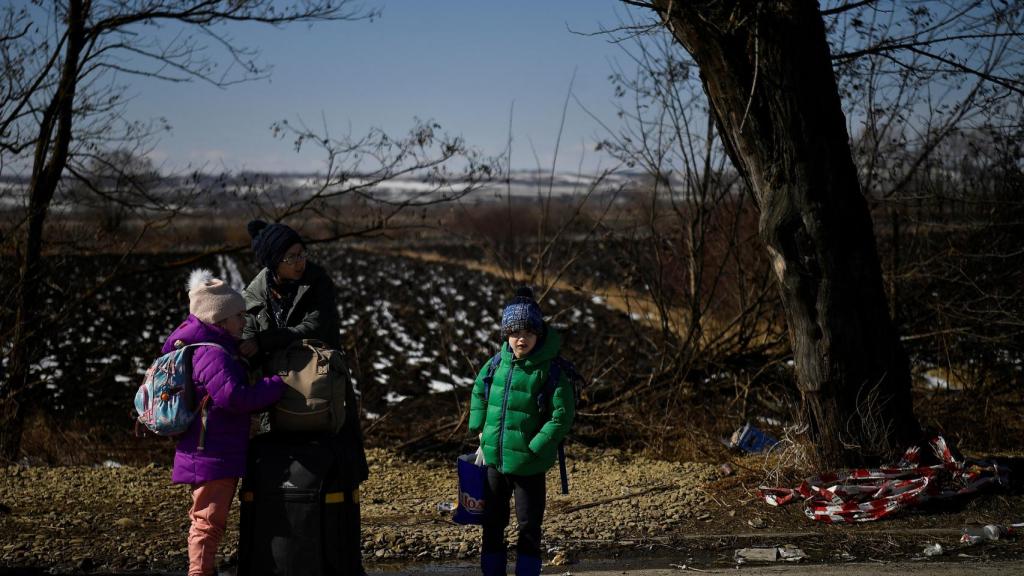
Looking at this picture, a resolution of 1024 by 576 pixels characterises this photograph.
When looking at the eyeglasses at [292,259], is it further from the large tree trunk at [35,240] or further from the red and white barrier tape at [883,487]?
the large tree trunk at [35,240]

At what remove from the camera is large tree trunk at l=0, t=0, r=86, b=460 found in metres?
9.47

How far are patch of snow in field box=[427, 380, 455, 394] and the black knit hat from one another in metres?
8.06

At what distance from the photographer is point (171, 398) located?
443cm

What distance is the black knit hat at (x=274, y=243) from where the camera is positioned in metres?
4.99

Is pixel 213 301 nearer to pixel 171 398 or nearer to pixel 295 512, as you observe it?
pixel 171 398

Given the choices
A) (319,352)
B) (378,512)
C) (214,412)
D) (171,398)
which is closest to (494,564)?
(319,352)

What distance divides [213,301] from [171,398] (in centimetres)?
47

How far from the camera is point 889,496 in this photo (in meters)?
6.55

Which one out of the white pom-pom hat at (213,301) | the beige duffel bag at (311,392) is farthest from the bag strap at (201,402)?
the beige duffel bag at (311,392)

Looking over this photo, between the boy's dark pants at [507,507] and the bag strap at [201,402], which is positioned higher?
the bag strap at [201,402]

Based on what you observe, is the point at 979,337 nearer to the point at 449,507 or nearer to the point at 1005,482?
the point at 1005,482

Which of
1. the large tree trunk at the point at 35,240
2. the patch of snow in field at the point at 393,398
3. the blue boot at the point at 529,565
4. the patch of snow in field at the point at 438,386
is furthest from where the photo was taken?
the patch of snow in field at the point at 438,386

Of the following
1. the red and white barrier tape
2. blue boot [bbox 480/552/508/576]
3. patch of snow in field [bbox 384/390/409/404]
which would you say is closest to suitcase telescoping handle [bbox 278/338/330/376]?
blue boot [bbox 480/552/508/576]

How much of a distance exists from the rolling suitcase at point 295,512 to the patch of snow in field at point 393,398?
7.73 m
